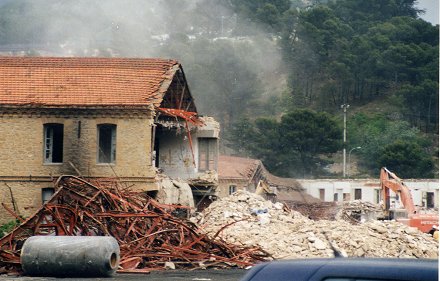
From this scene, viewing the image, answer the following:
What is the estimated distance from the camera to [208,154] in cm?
4222

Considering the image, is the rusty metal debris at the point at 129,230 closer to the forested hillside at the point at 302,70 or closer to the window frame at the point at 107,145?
the window frame at the point at 107,145

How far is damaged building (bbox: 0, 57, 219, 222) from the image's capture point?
121 feet

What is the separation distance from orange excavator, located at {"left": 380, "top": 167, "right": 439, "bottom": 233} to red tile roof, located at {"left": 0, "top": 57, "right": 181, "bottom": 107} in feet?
38.7

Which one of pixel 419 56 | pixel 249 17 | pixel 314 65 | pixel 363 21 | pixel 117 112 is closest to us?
pixel 117 112

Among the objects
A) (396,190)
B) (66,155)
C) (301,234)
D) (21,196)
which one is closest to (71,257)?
(301,234)

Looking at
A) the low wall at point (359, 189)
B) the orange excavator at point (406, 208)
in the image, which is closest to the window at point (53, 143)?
the orange excavator at point (406, 208)

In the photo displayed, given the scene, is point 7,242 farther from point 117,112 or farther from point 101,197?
point 117,112

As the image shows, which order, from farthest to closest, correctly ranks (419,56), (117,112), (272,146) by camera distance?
1. (419,56)
2. (272,146)
3. (117,112)

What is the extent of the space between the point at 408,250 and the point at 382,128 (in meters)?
81.3

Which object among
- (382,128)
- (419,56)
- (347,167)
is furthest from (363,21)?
(347,167)

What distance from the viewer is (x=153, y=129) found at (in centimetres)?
3741

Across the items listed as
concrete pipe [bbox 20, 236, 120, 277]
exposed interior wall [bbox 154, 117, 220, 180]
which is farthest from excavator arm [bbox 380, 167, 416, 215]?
concrete pipe [bbox 20, 236, 120, 277]

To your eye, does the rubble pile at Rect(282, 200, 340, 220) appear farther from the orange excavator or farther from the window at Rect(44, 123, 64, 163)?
the window at Rect(44, 123, 64, 163)

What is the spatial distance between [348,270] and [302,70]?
5271 inches
